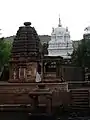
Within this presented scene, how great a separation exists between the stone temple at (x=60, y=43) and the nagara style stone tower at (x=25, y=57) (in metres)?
28.6

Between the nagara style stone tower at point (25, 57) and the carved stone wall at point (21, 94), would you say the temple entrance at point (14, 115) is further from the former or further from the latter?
the nagara style stone tower at point (25, 57)

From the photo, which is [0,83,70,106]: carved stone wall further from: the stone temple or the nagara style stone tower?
the stone temple

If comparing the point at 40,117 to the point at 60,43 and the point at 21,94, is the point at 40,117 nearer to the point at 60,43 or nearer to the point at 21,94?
the point at 21,94

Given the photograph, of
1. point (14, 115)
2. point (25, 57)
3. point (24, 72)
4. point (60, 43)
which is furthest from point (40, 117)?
point (60, 43)

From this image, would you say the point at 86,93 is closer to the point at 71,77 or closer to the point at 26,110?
the point at 26,110

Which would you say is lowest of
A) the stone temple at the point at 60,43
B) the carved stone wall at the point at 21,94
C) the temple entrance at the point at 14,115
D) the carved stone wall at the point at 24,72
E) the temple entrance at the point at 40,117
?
the temple entrance at the point at 14,115

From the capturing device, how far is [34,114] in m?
15.2

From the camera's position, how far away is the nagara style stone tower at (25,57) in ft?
77.0

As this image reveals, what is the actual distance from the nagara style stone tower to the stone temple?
93.9 ft

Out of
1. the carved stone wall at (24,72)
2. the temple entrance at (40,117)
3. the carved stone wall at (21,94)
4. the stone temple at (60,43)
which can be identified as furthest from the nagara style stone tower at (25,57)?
the stone temple at (60,43)

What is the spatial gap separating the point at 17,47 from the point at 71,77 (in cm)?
953

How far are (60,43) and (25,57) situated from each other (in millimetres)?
34222

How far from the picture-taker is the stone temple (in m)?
55.3

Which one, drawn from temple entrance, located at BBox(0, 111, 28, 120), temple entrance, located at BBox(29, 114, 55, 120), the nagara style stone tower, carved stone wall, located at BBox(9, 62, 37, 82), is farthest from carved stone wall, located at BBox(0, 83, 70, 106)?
temple entrance, located at BBox(29, 114, 55, 120)
